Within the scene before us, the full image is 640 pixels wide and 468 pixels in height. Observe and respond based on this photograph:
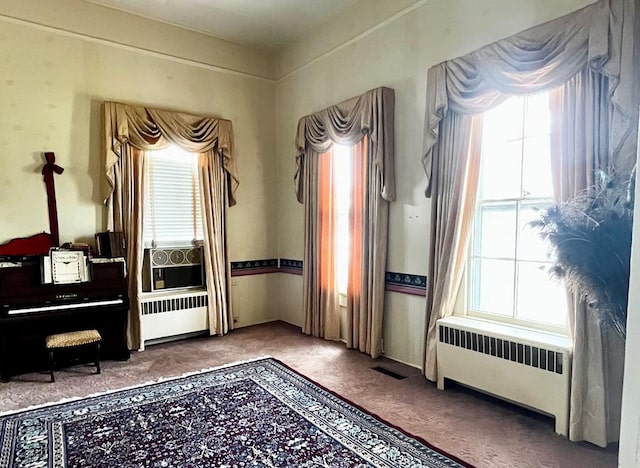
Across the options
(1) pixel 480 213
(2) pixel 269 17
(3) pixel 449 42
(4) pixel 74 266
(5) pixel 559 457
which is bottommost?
(5) pixel 559 457

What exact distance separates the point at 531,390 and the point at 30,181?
474cm

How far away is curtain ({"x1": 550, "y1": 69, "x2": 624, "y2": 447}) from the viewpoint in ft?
8.02

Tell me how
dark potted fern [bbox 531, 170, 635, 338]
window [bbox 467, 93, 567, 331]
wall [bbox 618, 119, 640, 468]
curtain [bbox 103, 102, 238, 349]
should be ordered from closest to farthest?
wall [bbox 618, 119, 640, 468], dark potted fern [bbox 531, 170, 635, 338], window [bbox 467, 93, 567, 331], curtain [bbox 103, 102, 238, 349]

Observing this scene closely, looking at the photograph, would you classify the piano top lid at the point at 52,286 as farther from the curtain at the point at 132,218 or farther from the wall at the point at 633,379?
the wall at the point at 633,379

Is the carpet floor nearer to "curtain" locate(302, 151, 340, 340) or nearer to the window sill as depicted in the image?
"curtain" locate(302, 151, 340, 340)

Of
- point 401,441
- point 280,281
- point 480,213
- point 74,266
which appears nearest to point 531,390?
point 401,441

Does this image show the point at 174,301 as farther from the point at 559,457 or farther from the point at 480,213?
the point at 559,457

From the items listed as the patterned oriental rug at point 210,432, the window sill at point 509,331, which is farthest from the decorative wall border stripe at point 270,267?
the patterned oriental rug at point 210,432

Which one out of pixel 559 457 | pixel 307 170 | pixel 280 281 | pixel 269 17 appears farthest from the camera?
pixel 280 281

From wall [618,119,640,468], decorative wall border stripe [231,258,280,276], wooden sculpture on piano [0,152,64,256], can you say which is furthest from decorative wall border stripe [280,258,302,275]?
wall [618,119,640,468]

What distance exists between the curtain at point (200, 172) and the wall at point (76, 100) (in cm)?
20

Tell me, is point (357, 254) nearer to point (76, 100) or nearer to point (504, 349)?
point (504, 349)

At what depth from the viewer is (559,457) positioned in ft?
7.74

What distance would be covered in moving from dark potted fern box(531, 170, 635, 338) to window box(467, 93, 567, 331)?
2.44 ft
